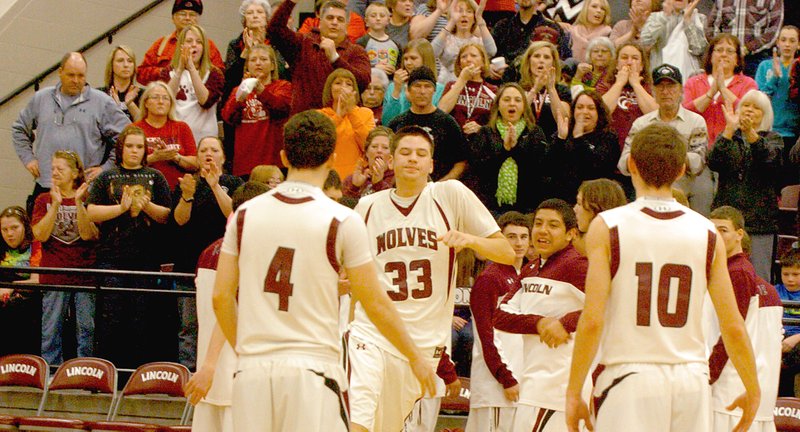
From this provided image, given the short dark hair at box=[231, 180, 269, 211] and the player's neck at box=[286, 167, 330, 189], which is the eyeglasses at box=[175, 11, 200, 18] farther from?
the player's neck at box=[286, 167, 330, 189]

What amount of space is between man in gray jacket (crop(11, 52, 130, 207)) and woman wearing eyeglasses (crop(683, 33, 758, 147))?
224 inches

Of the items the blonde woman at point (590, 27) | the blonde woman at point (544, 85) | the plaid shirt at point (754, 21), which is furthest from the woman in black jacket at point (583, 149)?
the plaid shirt at point (754, 21)

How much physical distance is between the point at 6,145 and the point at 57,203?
3.41 meters

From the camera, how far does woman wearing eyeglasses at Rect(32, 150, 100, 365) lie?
32.7ft

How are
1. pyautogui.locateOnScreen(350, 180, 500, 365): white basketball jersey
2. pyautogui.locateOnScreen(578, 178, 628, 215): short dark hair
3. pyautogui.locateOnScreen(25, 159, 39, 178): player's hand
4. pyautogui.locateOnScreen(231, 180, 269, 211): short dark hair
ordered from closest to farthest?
pyautogui.locateOnScreen(578, 178, 628, 215): short dark hair
pyautogui.locateOnScreen(231, 180, 269, 211): short dark hair
pyautogui.locateOnScreen(350, 180, 500, 365): white basketball jersey
pyautogui.locateOnScreen(25, 159, 39, 178): player's hand

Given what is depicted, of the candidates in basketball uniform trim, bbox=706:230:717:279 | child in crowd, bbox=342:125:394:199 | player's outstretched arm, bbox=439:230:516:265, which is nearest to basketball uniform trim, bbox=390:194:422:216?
player's outstretched arm, bbox=439:230:516:265

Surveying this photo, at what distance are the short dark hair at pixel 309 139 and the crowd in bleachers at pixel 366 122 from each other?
3983mm

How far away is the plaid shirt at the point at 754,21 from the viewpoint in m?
12.5

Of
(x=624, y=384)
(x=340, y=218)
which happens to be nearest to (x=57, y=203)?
(x=340, y=218)

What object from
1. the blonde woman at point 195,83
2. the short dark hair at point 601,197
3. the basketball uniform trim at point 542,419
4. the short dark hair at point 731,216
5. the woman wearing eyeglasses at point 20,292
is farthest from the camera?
the blonde woman at point 195,83

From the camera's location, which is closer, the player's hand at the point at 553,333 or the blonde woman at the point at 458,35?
the player's hand at the point at 553,333

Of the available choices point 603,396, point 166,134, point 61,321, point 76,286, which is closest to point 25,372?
point 61,321

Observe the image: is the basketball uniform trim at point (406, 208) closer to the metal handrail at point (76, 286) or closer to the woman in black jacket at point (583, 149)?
the metal handrail at point (76, 286)

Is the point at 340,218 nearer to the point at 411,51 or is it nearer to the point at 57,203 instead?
the point at 57,203
